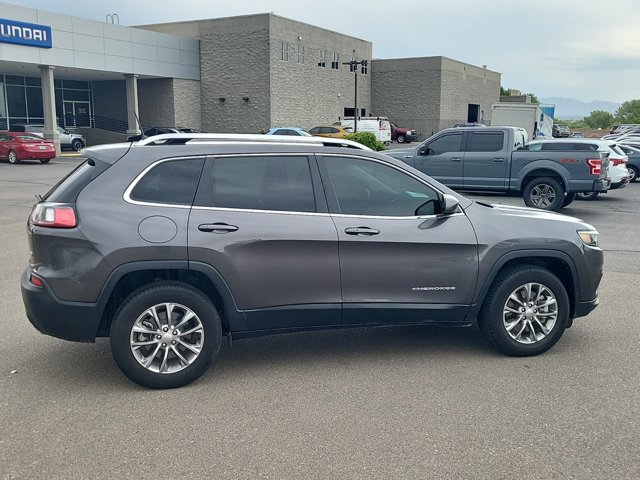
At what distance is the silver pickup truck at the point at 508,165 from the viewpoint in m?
14.3

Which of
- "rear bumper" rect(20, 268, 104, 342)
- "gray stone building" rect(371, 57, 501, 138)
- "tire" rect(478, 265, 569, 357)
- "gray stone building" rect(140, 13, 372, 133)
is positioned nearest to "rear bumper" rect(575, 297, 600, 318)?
"tire" rect(478, 265, 569, 357)

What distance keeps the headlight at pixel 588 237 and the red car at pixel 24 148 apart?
27.0m

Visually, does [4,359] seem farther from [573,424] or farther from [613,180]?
[613,180]

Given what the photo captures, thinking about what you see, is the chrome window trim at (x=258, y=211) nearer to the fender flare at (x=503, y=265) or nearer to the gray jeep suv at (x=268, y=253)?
the gray jeep suv at (x=268, y=253)

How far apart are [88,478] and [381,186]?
2.93 metres

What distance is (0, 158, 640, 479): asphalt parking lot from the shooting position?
3.54 m

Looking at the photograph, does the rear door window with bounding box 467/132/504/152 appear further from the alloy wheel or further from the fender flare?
the alloy wheel

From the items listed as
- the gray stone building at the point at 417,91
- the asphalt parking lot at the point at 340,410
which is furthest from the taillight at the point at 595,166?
the gray stone building at the point at 417,91

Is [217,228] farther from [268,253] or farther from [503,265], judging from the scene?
A: [503,265]

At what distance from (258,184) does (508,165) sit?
459 inches

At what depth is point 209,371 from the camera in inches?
195

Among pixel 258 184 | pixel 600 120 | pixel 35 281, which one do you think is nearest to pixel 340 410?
pixel 258 184

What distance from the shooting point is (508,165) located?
15.2 metres

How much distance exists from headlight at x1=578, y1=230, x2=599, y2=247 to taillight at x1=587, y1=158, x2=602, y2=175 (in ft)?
31.6
